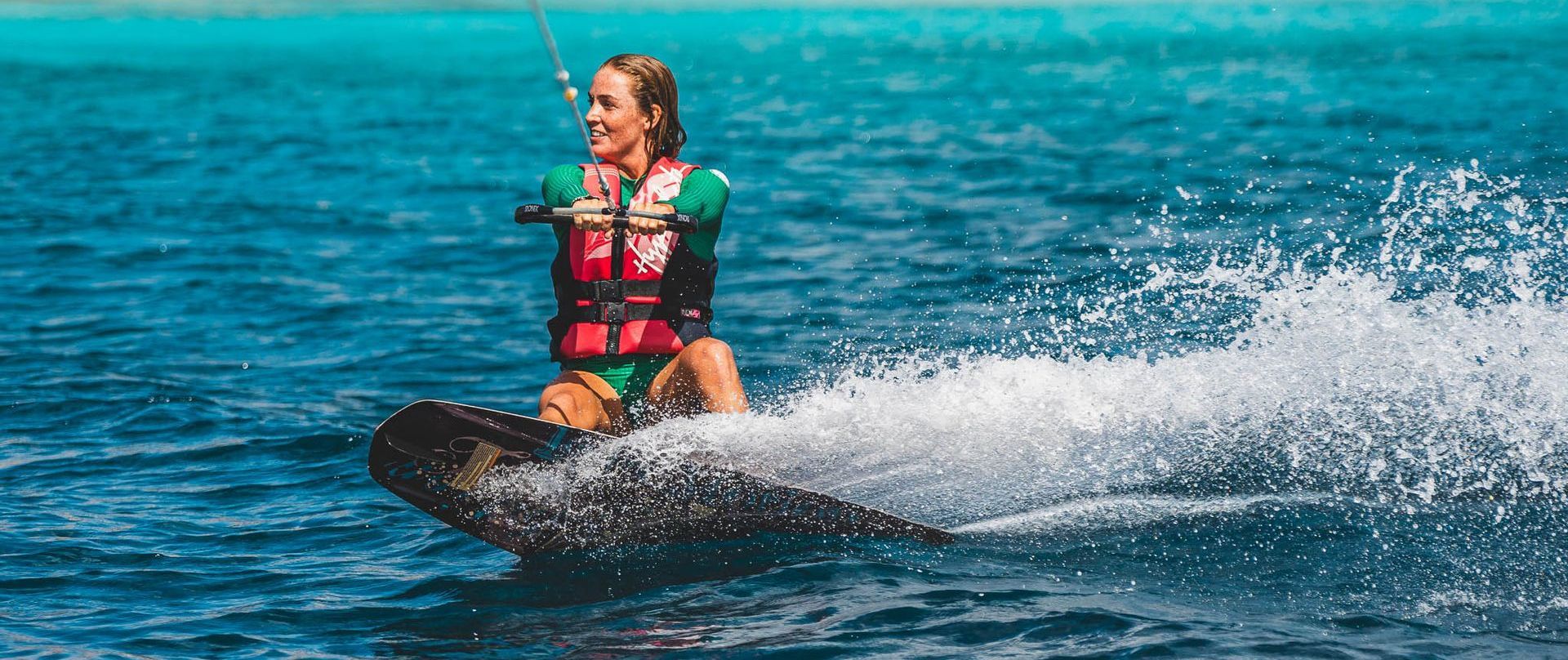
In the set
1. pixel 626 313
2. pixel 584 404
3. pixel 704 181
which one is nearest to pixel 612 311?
pixel 626 313

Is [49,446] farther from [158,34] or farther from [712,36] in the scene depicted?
[158,34]

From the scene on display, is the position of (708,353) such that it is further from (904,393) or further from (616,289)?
(904,393)

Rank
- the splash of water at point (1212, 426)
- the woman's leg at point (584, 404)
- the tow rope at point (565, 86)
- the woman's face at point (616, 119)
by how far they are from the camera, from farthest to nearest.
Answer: the splash of water at point (1212, 426) < the woman's face at point (616, 119) < the woman's leg at point (584, 404) < the tow rope at point (565, 86)

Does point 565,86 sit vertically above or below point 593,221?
above

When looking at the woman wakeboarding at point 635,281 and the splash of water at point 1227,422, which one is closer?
the woman wakeboarding at point 635,281

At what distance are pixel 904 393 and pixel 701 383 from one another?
171cm

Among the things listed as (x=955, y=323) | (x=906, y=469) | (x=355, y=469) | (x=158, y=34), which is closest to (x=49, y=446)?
(x=355, y=469)

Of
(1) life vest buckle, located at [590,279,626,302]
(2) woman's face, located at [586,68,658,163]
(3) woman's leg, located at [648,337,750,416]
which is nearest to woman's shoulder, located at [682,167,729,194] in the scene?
(2) woman's face, located at [586,68,658,163]

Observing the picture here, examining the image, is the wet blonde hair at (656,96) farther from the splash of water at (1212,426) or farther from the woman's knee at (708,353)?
the splash of water at (1212,426)

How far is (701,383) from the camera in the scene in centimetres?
612

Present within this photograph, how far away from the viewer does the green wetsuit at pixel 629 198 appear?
6.24m

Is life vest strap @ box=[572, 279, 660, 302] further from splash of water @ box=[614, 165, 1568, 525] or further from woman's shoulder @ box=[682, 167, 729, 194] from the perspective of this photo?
splash of water @ box=[614, 165, 1568, 525]

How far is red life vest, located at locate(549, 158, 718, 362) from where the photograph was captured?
6.22 meters

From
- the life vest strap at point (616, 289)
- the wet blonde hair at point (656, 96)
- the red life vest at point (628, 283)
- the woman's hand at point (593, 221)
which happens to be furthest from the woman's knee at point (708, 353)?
the wet blonde hair at point (656, 96)
